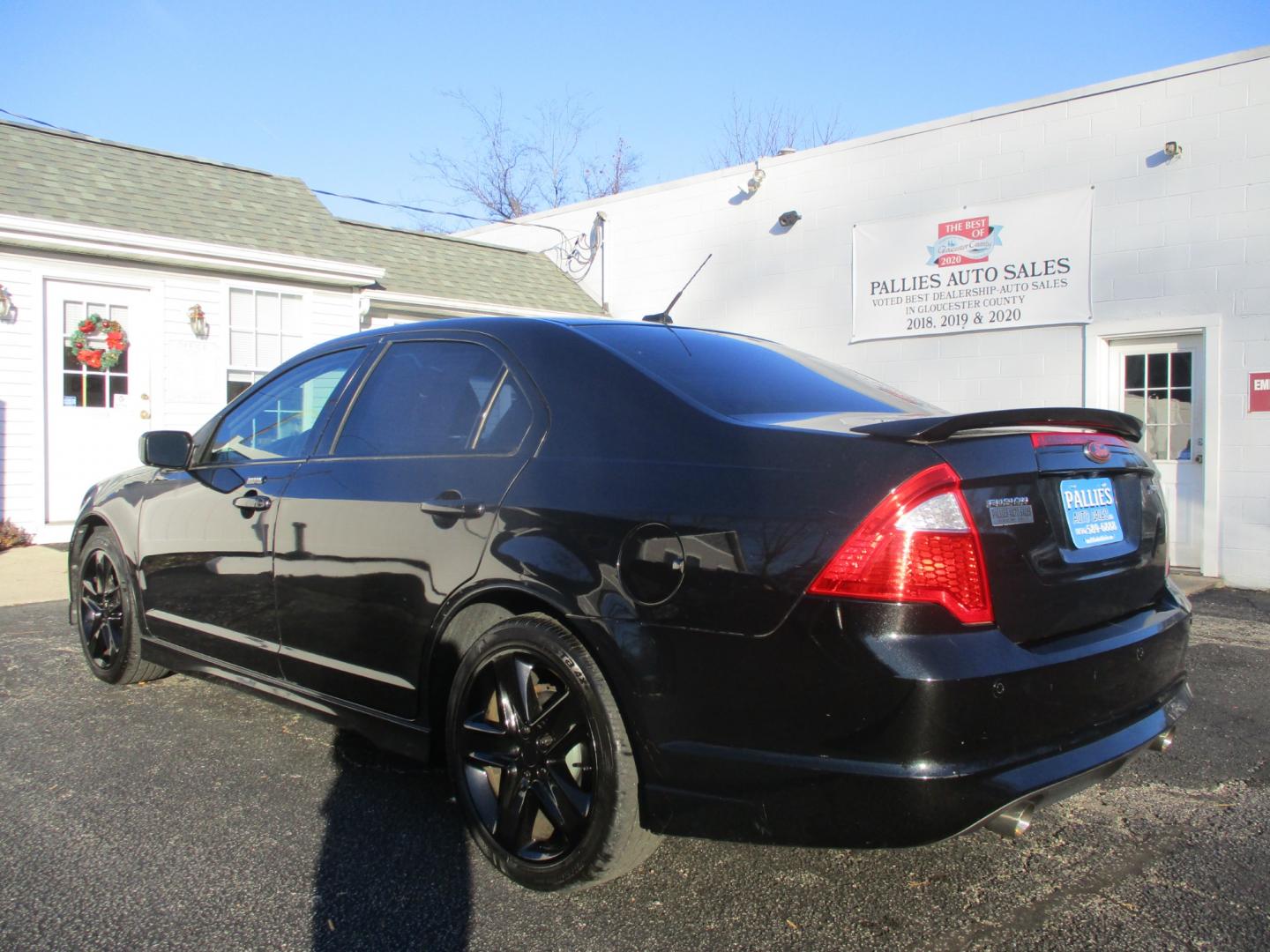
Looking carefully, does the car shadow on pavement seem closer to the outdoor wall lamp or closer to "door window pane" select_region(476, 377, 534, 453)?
"door window pane" select_region(476, 377, 534, 453)

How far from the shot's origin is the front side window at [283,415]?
3.64 m

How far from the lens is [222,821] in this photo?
3.11 m

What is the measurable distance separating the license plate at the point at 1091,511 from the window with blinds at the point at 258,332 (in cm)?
916

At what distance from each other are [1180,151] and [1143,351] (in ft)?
5.85

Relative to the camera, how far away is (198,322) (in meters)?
10.0

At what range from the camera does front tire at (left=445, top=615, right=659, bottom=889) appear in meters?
2.44

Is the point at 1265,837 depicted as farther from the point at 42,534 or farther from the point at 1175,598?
the point at 42,534

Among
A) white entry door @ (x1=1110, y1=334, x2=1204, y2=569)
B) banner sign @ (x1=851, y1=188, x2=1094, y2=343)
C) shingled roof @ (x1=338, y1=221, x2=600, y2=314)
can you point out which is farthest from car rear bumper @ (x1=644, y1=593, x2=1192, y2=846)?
shingled roof @ (x1=338, y1=221, x2=600, y2=314)

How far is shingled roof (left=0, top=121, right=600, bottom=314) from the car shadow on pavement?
7746 millimetres

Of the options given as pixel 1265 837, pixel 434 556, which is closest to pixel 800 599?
pixel 434 556

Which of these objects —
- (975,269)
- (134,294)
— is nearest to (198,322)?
(134,294)

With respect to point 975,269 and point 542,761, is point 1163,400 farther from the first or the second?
point 542,761

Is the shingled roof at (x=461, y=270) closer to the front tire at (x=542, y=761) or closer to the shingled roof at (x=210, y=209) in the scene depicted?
the shingled roof at (x=210, y=209)

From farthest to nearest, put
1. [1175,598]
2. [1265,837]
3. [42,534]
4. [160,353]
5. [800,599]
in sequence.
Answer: [160,353] → [42,534] → [1265,837] → [1175,598] → [800,599]
